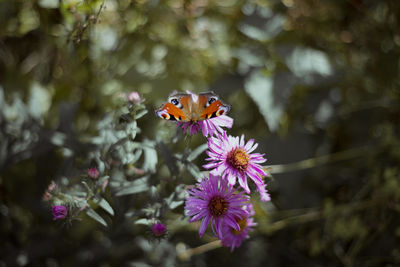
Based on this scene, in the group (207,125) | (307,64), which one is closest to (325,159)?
(307,64)

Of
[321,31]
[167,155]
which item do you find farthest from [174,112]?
[321,31]

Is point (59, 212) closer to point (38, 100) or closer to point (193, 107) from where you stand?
point (193, 107)

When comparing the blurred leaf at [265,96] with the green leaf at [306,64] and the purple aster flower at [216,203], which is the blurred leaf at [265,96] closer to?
the green leaf at [306,64]

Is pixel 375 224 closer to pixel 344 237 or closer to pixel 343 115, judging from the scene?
pixel 344 237

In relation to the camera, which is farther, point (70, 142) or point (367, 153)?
point (367, 153)

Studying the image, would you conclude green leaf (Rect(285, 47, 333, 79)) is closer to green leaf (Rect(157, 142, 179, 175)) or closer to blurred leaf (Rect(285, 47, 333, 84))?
blurred leaf (Rect(285, 47, 333, 84))
